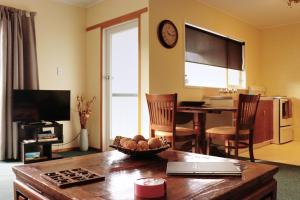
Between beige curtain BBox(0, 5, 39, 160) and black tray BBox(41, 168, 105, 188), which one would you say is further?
beige curtain BBox(0, 5, 39, 160)

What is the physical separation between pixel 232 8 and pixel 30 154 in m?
4.09

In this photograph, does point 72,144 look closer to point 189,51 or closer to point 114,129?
point 114,129

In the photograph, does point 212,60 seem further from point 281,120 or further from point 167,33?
point 281,120

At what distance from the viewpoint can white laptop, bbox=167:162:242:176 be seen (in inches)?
43.7

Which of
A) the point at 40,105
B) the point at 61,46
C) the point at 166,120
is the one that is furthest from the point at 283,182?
the point at 61,46

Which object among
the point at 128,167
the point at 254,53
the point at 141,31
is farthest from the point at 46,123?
the point at 254,53

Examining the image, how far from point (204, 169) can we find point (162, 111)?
6.79ft

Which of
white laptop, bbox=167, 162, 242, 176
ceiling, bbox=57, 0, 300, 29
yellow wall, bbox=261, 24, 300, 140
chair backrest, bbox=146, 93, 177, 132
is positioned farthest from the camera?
yellow wall, bbox=261, 24, 300, 140

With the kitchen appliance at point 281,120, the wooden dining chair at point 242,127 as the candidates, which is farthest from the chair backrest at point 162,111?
the kitchen appliance at point 281,120

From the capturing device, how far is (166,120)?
3197 millimetres

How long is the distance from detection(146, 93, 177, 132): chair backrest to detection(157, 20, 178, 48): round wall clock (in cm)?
102

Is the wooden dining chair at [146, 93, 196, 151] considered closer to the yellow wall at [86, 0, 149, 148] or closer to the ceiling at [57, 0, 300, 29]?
the yellow wall at [86, 0, 149, 148]

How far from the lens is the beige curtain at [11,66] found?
3834mm

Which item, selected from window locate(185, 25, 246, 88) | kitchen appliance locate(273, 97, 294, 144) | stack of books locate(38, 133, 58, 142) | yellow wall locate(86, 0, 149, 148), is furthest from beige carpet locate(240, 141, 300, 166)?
stack of books locate(38, 133, 58, 142)
